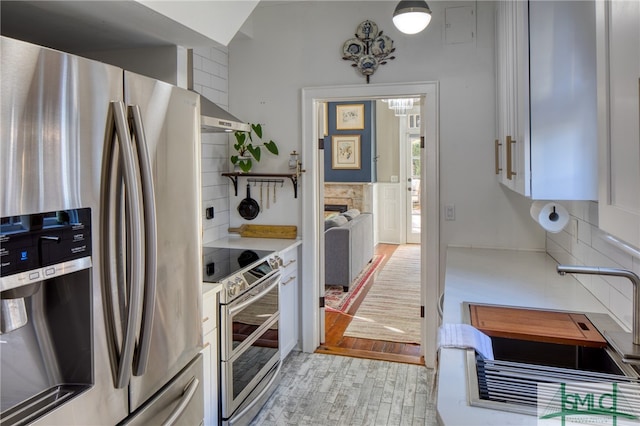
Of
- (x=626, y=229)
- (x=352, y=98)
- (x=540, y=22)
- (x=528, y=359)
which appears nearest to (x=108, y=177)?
(x=626, y=229)

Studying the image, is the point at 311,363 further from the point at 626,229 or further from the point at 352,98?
the point at 626,229

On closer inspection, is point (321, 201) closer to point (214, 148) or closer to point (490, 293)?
point (214, 148)

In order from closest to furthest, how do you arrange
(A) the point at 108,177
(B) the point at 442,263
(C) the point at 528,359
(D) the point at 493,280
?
(A) the point at 108,177 → (C) the point at 528,359 → (D) the point at 493,280 → (B) the point at 442,263

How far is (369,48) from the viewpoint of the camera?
325 centimetres

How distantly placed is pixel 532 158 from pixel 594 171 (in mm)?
234

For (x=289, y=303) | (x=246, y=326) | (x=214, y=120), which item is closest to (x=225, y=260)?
(x=246, y=326)

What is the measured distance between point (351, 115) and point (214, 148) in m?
4.56

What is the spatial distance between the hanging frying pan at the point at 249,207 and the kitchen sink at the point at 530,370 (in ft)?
7.32

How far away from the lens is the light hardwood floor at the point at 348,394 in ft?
8.59

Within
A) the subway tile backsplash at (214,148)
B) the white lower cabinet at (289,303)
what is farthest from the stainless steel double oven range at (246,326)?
the subway tile backsplash at (214,148)

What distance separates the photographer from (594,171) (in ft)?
5.74

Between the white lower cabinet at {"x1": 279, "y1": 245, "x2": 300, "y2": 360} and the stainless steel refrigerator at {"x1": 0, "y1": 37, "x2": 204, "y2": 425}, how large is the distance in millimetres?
1686

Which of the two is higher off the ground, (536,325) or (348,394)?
(536,325)

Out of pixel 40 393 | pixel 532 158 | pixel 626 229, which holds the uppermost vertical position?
pixel 532 158
